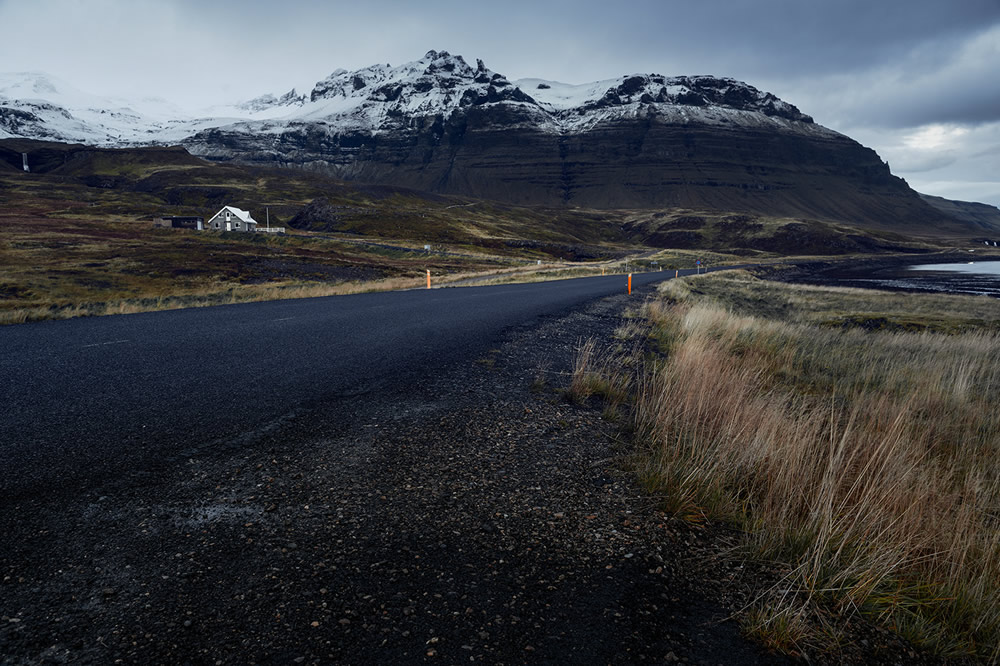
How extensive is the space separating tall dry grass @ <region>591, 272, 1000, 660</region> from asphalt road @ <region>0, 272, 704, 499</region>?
383 centimetres

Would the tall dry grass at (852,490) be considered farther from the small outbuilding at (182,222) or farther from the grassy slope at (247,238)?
the small outbuilding at (182,222)

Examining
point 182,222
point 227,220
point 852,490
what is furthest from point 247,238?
point 852,490

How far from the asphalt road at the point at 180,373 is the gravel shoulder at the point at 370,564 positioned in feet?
2.24

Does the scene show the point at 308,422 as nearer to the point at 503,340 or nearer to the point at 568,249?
the point at 503,340

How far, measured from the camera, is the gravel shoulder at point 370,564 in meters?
2.56

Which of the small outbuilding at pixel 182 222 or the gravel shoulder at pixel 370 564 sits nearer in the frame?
the gravel shoulder at pixel 370 564

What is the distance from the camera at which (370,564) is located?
3.16 m

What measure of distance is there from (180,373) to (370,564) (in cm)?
568

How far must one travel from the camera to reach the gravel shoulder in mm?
2564

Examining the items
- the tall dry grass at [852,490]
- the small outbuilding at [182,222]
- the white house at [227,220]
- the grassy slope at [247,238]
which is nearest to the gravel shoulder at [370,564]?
the tall dry grass at [852,490]

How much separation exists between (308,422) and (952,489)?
6.45 metres

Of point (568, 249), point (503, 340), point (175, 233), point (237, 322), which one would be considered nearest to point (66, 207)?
point (175, 233)

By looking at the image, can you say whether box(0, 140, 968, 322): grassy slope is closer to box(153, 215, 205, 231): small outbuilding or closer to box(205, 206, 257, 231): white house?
box(153, 215, 205, 231): small outbuilding

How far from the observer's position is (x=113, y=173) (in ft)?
492
